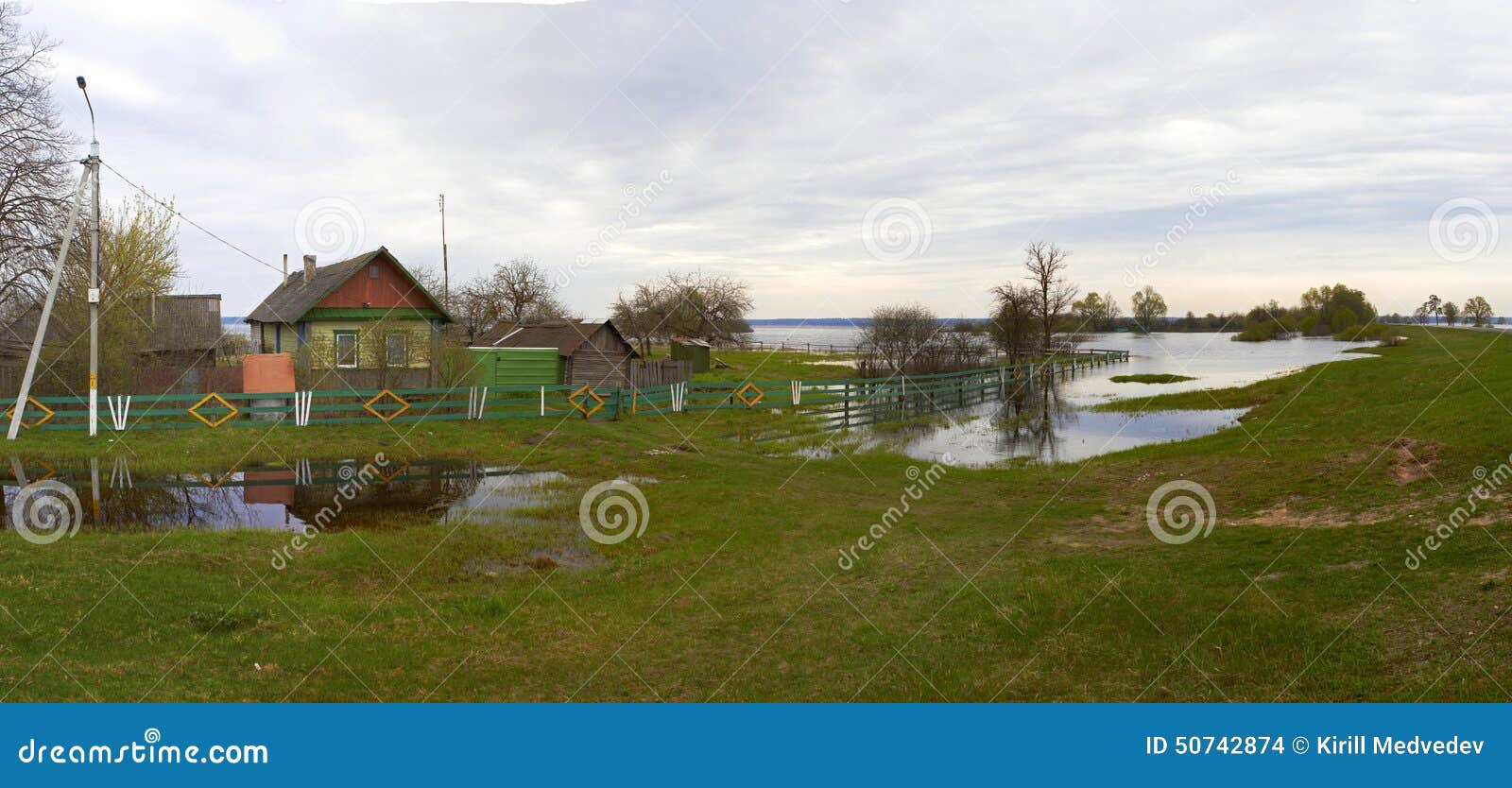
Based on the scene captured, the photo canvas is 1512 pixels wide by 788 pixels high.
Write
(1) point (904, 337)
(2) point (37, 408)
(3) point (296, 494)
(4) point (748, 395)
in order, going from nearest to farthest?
(3) point (296, 494) < (2) point (37, 408) < (4) point (748, 395) < (1) point (904, 337)

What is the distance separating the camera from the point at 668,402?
2898 centimetres

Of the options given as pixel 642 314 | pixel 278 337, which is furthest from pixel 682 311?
pixel 278 337

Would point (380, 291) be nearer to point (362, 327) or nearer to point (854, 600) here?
point (362, 327)

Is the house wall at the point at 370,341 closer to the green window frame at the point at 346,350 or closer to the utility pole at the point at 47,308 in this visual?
the green window frame at the point at 346,350

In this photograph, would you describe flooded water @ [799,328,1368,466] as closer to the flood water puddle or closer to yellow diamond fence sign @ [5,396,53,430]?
the flood water puddle

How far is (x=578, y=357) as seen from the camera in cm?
3553

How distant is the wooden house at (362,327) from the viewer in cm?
2962

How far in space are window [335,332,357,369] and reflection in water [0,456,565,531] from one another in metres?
13.5

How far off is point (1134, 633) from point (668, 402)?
2282 centimetres

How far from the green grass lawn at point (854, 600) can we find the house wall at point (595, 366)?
19.7 m

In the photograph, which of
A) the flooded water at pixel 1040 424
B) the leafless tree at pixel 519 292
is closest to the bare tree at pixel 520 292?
the leafless tree at pixel 519 292

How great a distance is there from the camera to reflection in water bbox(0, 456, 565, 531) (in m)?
13.8

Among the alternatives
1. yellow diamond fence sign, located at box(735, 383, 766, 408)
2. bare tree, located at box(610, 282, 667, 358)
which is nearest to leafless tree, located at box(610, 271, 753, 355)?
bare tree, located at box(610, 282, 667, 358)

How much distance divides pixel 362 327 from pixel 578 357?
8745mm
